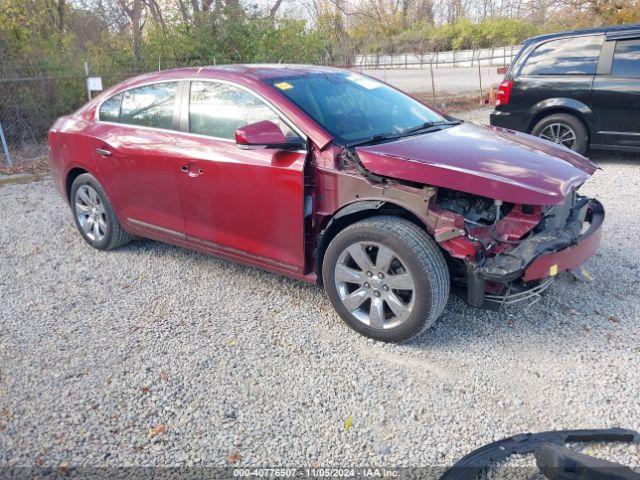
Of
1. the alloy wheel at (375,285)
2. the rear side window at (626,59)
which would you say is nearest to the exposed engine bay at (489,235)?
the alloy wheel at (375,285)

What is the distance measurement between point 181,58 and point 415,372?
1164 cm

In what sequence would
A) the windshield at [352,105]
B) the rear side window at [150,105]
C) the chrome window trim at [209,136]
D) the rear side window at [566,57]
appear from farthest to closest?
1. the rear side window at [566,57]
2. the rear side window at [150,105]
3. the windshield at [352,105]
4. the chrome window trim at [209,136]

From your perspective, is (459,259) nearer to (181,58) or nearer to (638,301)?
(638,301)

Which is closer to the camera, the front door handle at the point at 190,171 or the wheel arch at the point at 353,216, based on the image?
the wheel arch at the point at 353,216

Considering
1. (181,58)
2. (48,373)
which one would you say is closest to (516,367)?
(48,373)

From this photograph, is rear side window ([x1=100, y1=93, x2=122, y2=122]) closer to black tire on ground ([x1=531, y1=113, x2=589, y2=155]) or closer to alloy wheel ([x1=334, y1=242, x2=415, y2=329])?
alloy wheel ([x1=334, y1=242, x2=415, y2=329])

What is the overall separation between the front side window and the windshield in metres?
0.19

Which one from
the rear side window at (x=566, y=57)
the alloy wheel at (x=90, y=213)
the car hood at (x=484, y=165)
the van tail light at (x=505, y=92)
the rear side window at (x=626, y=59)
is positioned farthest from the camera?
the van tail light at (x=505, y=92)

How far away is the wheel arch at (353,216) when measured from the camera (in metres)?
→ 3.25

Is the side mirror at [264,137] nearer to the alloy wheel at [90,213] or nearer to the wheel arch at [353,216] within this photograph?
the wheel arch at [353,216]

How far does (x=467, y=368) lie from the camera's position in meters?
3.11

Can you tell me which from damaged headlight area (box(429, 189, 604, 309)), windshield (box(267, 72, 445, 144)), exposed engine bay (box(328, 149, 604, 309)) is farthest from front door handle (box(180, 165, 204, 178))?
damaged headlight area (box(429, 189, 604, 309))

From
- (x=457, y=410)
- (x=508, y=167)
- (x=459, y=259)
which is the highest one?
(x=508, y=167)

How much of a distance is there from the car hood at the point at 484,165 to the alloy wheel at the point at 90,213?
284cm
